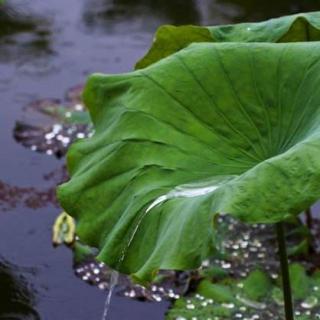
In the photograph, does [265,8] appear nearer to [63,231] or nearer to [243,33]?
[63,231]

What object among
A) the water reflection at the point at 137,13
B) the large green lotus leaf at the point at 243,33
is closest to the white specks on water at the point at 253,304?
the large green lotus leaf at the point at 243,33

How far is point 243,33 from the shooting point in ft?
6.43

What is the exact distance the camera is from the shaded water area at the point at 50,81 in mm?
2602

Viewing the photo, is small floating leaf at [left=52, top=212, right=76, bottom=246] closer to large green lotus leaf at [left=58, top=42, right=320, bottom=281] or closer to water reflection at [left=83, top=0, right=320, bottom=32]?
large green lotus leaf at [left=58, top=42, right=320, bottom=281]

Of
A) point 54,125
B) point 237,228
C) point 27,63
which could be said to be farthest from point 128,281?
point 27,63

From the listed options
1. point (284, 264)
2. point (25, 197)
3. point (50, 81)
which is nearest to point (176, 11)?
point (50, 81)

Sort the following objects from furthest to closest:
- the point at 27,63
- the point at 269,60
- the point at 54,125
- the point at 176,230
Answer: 1. the point at 27,63
2. the point at 54,125
3. the point at 269,60
4. the point at 176,230

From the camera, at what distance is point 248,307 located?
238 cm

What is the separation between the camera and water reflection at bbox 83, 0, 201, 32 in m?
4.20

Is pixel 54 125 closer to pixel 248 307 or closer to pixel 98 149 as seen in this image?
pixel 248 307

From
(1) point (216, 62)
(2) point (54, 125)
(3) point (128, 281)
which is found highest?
(1) point (216, 62)

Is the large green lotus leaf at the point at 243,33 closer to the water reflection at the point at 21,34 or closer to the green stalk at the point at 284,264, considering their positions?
the green stalk at the point at 284,264

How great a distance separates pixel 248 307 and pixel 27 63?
6.07ft

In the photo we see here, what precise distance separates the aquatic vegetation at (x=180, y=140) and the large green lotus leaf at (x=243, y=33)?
18cm
